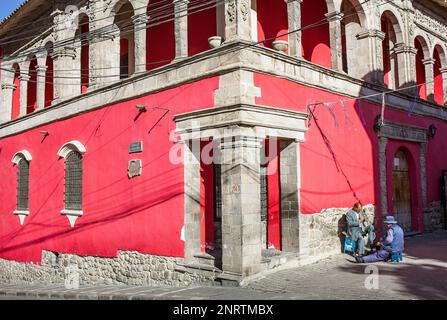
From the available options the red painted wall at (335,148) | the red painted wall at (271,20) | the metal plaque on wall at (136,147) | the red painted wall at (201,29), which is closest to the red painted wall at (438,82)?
the red painted wall at (335,148)

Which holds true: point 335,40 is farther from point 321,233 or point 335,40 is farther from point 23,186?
Result: point 23,186

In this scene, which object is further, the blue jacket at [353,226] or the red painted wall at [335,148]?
the blue jacket at [353,226]

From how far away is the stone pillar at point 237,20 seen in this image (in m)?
8.20

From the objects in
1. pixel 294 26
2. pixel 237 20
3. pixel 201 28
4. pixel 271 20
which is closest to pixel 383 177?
pixel 294 26

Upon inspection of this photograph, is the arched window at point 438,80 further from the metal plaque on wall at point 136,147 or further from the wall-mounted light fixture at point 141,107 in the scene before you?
the metal plaque on wall at point 136,147

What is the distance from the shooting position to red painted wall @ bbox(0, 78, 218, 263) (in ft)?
30.2

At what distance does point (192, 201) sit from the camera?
352 inches

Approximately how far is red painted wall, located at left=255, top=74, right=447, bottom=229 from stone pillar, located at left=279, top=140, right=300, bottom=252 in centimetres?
20

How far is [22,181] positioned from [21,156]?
88cm

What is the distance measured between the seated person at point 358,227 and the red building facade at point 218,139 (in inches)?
13.7

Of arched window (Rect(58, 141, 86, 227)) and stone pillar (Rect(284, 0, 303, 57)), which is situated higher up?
stone pillar (Rect(284, 0, 303, 57))

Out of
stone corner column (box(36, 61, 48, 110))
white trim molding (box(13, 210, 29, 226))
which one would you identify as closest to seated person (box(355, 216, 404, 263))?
white trim molding (box(13, 210, 29, 226))

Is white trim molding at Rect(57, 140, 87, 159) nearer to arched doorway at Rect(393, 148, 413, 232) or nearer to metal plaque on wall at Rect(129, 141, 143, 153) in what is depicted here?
metal plaque on wall at Rect(129, 141, 143, 153)
